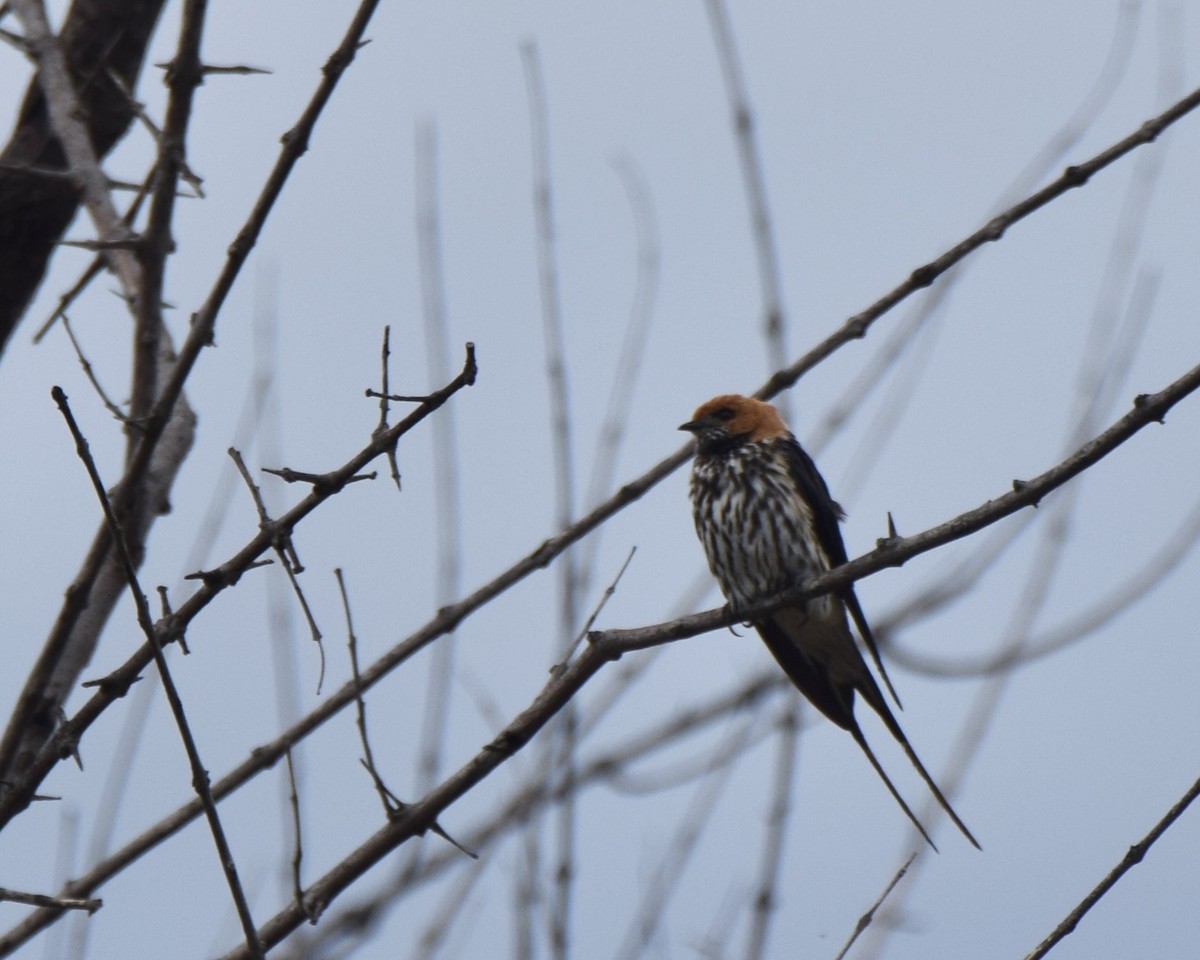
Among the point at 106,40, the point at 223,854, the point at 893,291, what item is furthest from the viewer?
the point at 106,40

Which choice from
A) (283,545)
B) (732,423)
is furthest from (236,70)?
(732,423)

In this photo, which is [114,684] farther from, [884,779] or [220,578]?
[884,779]

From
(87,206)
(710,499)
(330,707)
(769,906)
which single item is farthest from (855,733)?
(87,206)

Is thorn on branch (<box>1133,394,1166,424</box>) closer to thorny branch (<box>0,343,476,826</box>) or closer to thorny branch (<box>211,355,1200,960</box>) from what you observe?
thorny branch (<box>211,355,1200,960</box>)

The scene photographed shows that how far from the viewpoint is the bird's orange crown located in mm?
6762

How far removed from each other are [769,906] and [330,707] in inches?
47.7

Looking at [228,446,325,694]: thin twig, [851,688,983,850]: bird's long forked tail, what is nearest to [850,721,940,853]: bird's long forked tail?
[851,688,983,850]: bird's long forked tail

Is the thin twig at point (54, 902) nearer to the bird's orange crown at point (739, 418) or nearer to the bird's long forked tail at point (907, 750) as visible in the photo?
the bird's long forked tail at point (907, 750)

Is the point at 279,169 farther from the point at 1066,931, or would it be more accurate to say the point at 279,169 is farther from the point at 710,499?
the point at 710,499

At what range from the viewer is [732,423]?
22.4 feet

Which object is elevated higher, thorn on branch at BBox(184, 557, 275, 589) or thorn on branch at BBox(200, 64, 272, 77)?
thorn on branch at BBox(200, 64, 272, 77)

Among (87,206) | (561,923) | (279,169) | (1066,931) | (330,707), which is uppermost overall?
(87,206)

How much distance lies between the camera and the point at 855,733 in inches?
223

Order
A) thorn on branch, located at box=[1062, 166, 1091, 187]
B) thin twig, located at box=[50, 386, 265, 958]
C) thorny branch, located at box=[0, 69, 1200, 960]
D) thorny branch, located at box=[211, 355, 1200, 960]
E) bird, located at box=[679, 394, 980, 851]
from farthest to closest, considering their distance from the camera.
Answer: bird, located at box=[679, 394, 980, 851] < thorn on branch, located at box=[1062, 166, 1091, 187] < thorny branch, located at box=[0, 69, 1200, 960] < thorny branch, located at box=[211, 355, 1200, 960] < thin twig, located at box=[50, 386, 265, 958]
